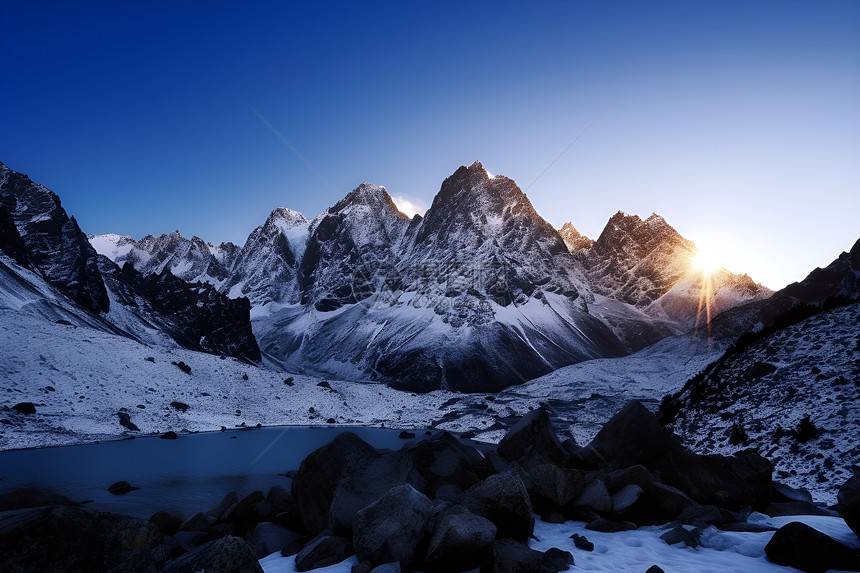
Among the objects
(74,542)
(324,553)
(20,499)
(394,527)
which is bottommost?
(20,499)

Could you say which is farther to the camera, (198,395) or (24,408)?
(198,395)

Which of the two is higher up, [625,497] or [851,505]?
[851,505]

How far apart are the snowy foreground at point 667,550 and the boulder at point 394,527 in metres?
0.72

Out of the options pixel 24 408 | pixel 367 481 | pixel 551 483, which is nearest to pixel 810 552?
pixel 551 483

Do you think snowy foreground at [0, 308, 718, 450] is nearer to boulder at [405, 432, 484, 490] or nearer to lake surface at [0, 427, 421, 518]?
lake surface at [0, 427, 421, 518]

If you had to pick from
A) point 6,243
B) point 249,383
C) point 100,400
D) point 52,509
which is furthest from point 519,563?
point 6,243

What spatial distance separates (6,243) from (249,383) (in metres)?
94.3

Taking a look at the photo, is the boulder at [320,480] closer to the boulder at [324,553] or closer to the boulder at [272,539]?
the boulder at [272,539]

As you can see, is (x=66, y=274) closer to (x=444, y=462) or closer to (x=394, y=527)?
(x=444, y=462)

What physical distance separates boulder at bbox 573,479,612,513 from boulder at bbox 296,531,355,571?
7403 millimetres

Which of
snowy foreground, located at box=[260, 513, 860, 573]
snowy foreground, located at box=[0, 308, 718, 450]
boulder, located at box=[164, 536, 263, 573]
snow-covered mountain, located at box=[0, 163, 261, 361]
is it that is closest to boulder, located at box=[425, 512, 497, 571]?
snowy foreground, located at box=[260, 513, 860, 573]

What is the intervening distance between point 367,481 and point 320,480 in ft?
9.92

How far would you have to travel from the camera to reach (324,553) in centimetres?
1147

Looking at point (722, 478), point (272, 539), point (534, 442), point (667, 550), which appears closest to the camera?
point (667, 550)
